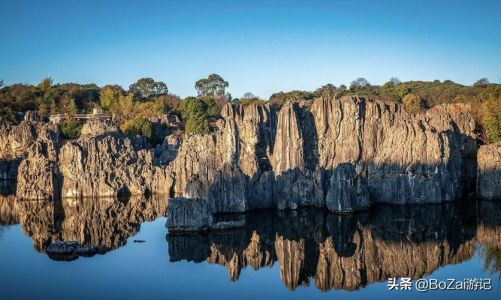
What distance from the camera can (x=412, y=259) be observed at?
28000 millimetres

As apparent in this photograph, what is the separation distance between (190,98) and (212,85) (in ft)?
107

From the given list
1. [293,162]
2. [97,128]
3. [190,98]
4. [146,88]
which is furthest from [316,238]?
[146,88]

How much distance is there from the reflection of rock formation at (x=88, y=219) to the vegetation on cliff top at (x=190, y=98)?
868 inches

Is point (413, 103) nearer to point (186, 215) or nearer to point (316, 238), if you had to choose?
point (316, 238)

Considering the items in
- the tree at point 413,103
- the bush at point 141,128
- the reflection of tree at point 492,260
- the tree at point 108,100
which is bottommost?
the reflection of tree at point 492,260

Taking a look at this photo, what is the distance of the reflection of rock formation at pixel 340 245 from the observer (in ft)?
86.7

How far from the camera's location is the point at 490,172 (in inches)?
1736

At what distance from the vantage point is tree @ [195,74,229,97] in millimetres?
Result: 119125

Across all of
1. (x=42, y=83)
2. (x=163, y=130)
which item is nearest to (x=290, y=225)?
(x=163, y=130)

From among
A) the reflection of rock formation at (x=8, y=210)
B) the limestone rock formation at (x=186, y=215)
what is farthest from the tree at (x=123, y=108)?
the limestone rock formation at (x=186, y=215)

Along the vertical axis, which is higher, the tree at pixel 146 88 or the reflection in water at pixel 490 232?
the tree at pixel 146 88

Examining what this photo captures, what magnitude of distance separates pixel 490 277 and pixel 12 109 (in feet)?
288

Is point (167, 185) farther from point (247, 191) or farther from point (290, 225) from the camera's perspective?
point (290, 225)

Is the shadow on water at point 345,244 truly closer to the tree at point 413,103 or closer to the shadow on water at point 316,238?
the shadow on water at point 316,238
